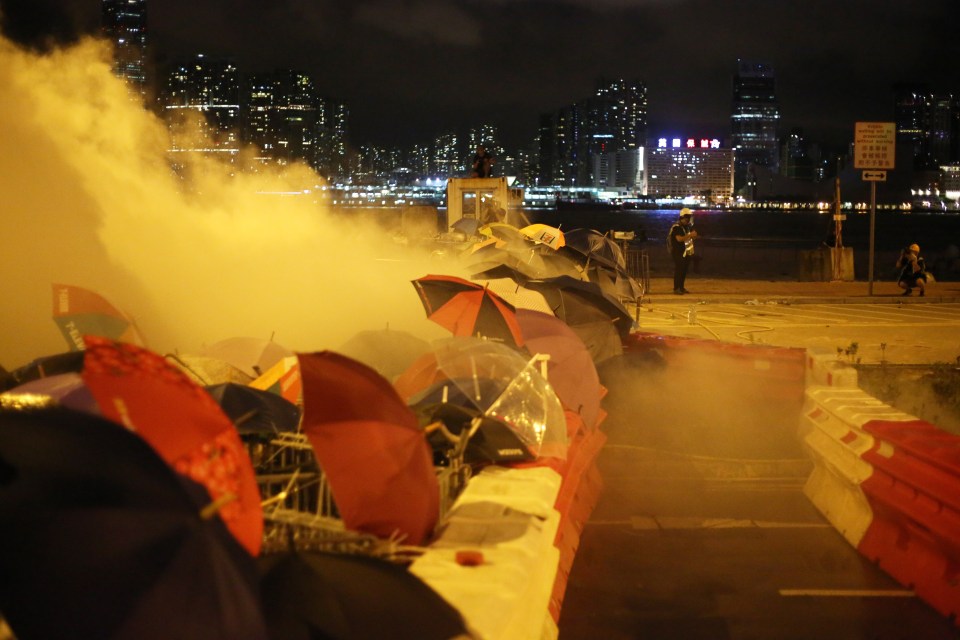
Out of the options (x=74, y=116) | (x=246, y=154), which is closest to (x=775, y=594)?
(x=74, y=116)

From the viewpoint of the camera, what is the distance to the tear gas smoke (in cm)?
1163

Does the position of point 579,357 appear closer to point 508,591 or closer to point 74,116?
point 508,591

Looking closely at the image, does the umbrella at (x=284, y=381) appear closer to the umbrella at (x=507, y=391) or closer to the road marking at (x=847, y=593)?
the umbrella at (x=507, y=391)

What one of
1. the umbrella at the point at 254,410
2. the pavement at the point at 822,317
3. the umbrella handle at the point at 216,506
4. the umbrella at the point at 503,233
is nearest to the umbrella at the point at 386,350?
the umbrella at the point at 254,410

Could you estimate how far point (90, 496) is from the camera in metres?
2.86

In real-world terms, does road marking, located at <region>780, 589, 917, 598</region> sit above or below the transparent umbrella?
below

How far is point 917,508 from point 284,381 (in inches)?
165

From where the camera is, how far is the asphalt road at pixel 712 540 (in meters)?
6.21

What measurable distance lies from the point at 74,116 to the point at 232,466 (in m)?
10.9

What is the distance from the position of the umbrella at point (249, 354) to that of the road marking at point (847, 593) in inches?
162

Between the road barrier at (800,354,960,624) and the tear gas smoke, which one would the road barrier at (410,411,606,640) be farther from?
the tear gas smoke

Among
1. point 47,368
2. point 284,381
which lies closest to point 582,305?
point 284,381

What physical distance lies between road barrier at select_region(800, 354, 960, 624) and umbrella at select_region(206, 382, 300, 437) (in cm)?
389

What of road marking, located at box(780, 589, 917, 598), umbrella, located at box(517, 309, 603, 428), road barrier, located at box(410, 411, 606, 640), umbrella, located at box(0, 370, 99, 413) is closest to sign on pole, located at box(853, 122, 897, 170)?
umbrella, located at box(517, 309, 603, 428)
